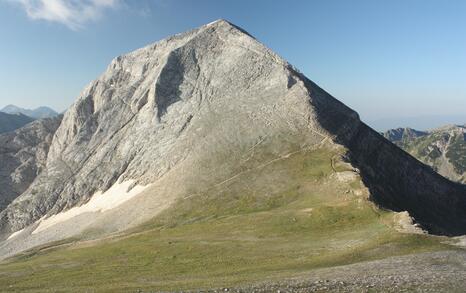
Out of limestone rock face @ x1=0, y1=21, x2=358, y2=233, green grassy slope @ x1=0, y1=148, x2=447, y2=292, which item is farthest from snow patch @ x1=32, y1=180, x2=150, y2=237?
green grassy slope @ x1=0, y1=148, x2=447, y2=292

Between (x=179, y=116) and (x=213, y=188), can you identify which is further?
(x=179, y=116)

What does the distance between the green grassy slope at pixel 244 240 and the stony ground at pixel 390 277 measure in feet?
14.1

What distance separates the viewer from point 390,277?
38969 millimetres

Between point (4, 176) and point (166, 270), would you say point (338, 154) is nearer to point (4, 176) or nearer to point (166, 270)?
point (166, 270)

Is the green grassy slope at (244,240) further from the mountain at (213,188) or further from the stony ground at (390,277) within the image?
the stony ground at (390,277)

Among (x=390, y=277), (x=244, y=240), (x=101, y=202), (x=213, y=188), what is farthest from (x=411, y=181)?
(x=390, y=277)

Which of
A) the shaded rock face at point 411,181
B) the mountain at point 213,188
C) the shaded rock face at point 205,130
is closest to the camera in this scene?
the mountain at point 213,188

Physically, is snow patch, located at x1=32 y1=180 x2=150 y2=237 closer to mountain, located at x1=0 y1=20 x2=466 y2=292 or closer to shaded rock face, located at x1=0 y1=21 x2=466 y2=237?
mountain, located at x1=0 y1=20 x2=466 y2=292

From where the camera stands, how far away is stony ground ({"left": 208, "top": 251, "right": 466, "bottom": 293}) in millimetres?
35531

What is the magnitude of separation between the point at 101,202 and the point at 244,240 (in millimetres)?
72274

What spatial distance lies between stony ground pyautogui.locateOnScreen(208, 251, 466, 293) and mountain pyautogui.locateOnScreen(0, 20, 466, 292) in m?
0.63

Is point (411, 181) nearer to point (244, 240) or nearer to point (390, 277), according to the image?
point (244, 240)

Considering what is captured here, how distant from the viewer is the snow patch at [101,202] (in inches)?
5032

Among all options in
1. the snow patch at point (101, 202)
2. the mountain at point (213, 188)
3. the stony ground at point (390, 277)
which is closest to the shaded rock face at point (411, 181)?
the mountain at point (213, 188)
